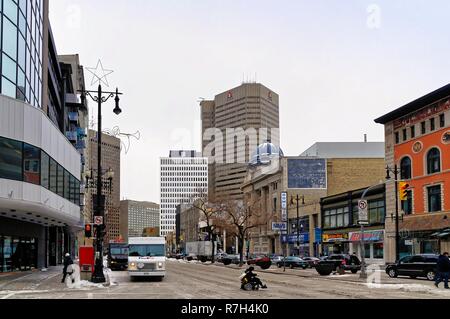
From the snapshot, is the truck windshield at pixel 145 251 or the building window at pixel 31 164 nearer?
the building window at pixel 31 164

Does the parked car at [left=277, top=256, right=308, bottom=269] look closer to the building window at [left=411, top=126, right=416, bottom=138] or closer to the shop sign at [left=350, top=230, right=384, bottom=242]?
the shop sign at [left=350, top=230, right=384, bottom=242]

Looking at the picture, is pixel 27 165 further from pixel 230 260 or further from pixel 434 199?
pixel 230 260

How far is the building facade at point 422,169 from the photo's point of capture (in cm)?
5538

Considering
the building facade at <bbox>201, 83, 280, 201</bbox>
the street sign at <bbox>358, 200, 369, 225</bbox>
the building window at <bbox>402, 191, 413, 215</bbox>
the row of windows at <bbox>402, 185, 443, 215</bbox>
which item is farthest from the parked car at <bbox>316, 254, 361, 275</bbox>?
the building facade at <bbox>201, 83, 280, 201</bbox>

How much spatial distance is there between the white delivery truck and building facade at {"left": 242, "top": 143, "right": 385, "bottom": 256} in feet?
165

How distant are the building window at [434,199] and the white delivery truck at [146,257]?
31.1 m

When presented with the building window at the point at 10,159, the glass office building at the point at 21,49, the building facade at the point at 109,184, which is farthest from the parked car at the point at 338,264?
the glass office building at the point at 21,49

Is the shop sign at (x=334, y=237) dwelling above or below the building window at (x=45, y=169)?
below

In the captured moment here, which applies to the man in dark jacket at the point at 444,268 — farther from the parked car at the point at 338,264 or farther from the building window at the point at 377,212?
the building window at the point at 377,212

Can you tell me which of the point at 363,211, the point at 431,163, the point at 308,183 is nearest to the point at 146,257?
the point at 363,211

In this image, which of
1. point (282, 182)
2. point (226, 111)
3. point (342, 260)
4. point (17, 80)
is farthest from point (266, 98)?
point (17, 80)

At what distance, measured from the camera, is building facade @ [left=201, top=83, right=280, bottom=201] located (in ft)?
506

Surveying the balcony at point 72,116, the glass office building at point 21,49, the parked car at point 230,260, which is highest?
the balcony at point 72,116
